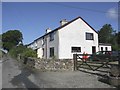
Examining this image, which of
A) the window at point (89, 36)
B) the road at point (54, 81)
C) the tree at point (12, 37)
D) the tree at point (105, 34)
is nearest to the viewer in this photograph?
the road at point (54, 81)

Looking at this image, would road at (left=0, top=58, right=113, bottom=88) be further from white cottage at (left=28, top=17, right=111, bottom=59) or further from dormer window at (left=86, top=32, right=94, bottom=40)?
dormer window at (left=86, top=32, right=94, bottom=40)

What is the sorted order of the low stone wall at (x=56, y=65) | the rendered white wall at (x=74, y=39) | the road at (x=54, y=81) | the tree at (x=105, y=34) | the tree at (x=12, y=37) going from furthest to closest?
the tree at (x=105, y=34), the tree at (x=12, y=37), the rendered white wall at (x=74, y=39), the low stone wall at (x=56, y=65), the road at (x=54, y=81)

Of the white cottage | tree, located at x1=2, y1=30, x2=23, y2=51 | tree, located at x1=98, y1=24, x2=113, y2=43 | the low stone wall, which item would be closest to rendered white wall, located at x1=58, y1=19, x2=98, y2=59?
the white cottage

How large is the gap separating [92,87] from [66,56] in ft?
71.0

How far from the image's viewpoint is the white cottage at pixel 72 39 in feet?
101

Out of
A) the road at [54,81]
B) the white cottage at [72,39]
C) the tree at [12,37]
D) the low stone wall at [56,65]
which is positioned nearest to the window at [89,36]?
the white cottage at [72,39]

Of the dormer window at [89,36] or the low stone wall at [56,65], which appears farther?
the dormer window at [89,36]

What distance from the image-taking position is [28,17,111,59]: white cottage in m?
30.7

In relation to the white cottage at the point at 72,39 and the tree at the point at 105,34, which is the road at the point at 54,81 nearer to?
the white cottage at the point at 72,39

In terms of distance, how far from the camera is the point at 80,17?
32625 mm

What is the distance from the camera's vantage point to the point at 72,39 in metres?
31.5

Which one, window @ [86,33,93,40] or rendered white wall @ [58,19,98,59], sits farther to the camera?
window @ [86,33,93,40]

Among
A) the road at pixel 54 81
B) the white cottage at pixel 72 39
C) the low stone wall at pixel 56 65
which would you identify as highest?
the white cottage at pixel 72 39

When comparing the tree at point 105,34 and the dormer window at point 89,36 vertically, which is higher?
the tree at point 105,34
